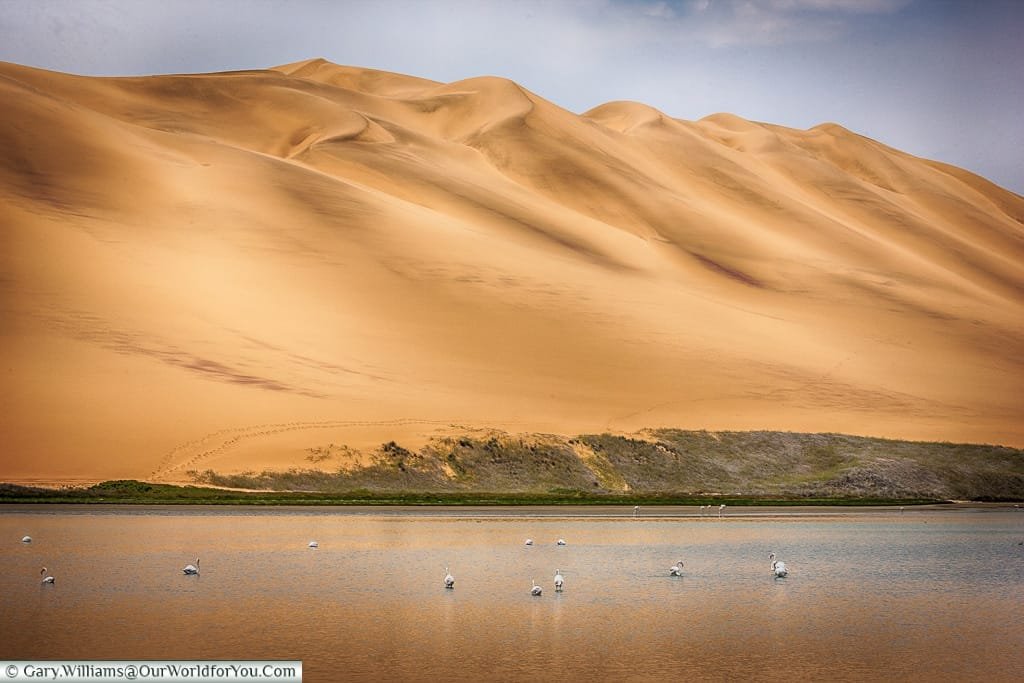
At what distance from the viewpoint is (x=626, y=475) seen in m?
53.2

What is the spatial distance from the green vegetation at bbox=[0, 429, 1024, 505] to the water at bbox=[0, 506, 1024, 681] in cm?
528

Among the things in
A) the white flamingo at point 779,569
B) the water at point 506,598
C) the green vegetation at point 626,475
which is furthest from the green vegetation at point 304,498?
the white flamingo at point 779,569

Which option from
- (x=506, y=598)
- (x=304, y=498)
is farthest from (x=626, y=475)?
(x=506, y=598)

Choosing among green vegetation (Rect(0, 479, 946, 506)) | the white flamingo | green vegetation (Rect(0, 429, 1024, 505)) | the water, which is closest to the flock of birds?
the white flamingo

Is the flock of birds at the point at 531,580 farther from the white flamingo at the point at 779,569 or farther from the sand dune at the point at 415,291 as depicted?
the sand dune at the point at 415,291

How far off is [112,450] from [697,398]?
3064 cm

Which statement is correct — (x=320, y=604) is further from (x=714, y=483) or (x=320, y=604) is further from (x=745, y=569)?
(x=714, y=483)

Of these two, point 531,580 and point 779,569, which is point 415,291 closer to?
point 531,580

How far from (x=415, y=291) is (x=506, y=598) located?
1988 inches

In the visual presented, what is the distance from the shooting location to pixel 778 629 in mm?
21438

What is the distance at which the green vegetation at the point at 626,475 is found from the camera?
148 ft

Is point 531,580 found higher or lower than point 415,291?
lower

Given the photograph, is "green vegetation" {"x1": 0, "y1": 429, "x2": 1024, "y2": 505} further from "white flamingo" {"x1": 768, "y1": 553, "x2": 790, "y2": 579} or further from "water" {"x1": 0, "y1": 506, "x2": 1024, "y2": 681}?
"white flamingo" {"x1": 768, "y1": 553, "x2": 790, "y2": 579}

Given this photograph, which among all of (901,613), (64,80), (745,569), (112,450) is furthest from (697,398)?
(64,80)
